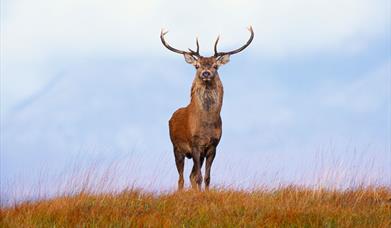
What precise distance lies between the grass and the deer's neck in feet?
6.14

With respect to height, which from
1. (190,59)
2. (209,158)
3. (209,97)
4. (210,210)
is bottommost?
(210,210)

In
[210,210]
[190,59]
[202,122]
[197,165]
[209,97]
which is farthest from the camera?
[190,59]

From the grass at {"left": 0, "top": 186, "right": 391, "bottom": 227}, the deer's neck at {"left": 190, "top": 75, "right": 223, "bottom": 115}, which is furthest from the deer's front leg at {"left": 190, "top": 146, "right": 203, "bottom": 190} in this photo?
the grass at {"left": 0, "top": 186, "right": 391, "bottom": 227}

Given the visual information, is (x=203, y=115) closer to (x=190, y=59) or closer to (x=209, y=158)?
(x=209, y=158)

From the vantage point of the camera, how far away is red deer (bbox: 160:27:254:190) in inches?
485

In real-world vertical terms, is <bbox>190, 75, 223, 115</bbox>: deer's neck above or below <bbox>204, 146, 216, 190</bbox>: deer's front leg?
above

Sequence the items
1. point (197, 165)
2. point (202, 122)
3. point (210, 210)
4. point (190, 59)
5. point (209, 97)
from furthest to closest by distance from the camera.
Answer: point (190, 59)
point (209, 97)
point (202, 122)
point (197, 165)
point (210, 210)

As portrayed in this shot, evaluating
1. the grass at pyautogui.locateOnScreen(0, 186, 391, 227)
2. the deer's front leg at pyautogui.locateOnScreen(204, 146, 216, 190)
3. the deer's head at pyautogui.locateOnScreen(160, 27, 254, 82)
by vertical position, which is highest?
the deer's head at pyautogui.locateOnScreen(160, 27, 254, 82)

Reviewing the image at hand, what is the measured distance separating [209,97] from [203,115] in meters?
0.34

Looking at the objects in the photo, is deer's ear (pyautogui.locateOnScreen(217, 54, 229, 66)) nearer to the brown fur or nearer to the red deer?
the red deer

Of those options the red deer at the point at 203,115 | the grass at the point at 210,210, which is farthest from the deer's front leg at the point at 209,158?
the grass at the point at 210,210

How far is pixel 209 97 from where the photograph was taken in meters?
12.6

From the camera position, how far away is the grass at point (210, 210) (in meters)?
8.46

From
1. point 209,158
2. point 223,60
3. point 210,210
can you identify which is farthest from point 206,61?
point 210,210
